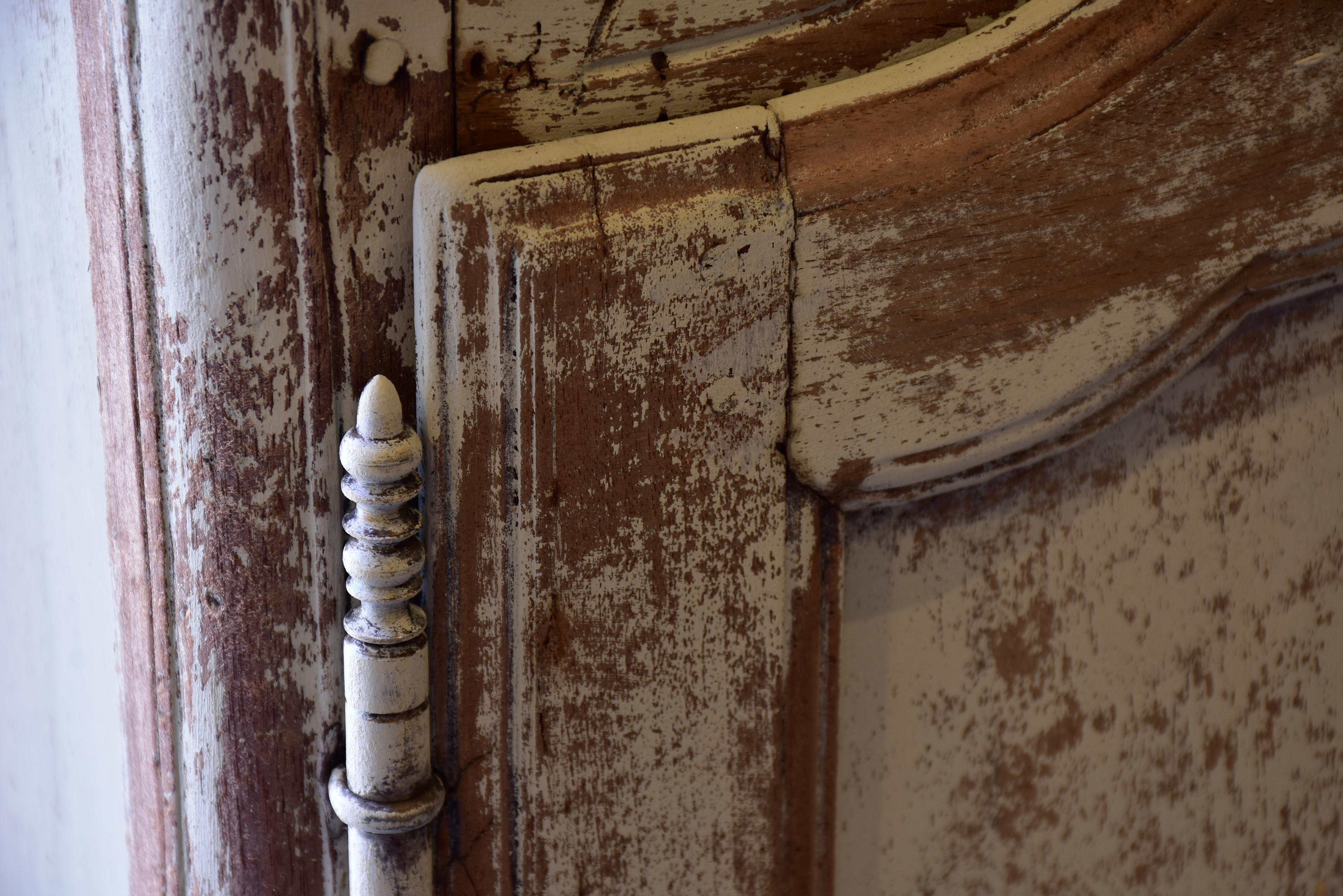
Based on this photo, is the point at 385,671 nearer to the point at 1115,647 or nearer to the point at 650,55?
the point at 650,55

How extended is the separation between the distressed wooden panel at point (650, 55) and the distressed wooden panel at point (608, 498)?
3 cm

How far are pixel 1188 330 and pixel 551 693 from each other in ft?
1.55

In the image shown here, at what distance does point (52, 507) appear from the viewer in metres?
0.96

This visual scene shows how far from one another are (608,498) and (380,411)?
0.14 meters

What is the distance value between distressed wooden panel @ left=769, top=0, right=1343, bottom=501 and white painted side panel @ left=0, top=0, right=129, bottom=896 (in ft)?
1.58

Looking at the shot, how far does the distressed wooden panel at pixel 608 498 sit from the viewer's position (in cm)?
65

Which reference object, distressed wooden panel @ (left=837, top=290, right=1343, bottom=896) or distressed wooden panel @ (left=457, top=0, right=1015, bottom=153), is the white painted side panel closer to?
distressed wooden panel @ (left=457, top=0, right=1015, bottom=153)

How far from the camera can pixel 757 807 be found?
30.8 inches

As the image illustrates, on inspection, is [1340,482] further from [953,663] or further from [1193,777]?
[953,663]

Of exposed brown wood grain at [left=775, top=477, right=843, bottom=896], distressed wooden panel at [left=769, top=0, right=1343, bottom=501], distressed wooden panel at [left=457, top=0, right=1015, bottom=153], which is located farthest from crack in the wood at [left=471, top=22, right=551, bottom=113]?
exposed brown wood grain at [left=775, top=477, right=843, bottom=896]

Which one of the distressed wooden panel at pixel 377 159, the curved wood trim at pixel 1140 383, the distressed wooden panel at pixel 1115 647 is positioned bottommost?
the distressed wooden panel at pixel 1115 647

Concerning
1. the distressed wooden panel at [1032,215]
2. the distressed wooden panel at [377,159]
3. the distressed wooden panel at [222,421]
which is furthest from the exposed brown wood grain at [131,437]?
the distressed wooden panel at [1032,215]

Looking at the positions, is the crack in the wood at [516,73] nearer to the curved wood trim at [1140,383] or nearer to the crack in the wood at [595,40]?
the crack in the wood at [595,40]

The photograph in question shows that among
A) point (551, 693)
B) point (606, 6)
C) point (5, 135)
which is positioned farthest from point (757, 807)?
point (5, 135)
